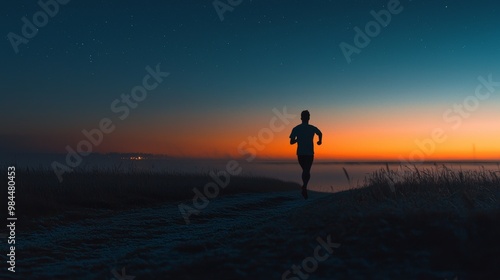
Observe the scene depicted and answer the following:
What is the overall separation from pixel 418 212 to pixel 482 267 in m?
1.52

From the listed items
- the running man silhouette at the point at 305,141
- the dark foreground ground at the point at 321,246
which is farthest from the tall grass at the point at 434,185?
the running man silhouette at the point at 305,141

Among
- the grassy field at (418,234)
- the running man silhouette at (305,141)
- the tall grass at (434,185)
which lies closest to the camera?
the grassy field at (418,234)

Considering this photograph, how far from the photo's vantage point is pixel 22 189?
1311cm

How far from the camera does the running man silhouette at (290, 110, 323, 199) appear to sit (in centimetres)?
1520

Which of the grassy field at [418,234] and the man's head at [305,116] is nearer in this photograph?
the grassy field at [418,234]

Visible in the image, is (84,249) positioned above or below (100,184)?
below

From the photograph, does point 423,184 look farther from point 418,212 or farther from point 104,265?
point 104,265

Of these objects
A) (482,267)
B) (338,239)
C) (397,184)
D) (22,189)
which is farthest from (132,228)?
(482,267)

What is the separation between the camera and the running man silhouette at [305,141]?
15203 mm

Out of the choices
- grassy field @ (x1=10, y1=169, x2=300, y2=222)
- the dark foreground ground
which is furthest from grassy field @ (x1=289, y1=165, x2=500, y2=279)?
grassy field @ (x1=10, y1=169, x2=300, y2=222)

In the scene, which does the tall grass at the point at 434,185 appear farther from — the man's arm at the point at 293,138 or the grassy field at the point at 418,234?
the man's arm at the point at 293,138

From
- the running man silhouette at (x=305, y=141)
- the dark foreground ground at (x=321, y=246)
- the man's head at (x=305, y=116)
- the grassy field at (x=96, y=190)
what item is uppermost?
the man's head at (x=305, y=116)

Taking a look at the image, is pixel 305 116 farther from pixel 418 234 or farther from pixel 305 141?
pixel 418 234

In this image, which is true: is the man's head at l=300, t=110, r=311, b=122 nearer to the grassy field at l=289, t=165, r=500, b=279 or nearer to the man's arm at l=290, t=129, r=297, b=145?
the man's arm at l=290, t=129, r=297, b=145
